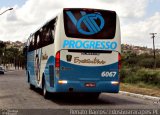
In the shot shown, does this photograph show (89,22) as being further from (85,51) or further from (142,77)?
(142,77)

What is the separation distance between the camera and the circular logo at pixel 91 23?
1556 cm

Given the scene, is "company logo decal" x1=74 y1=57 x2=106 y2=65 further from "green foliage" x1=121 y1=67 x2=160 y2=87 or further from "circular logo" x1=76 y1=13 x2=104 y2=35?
"green foliage" x1=121 y1=67 x2=160 y2=87

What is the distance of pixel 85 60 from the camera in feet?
51.2

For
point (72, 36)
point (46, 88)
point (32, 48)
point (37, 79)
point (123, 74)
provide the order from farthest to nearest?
point (123, 74)
point (32, 48)
point (37, 79)
point (46, 88)
point (72, 36)

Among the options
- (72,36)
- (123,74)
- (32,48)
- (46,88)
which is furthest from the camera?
(123,74)

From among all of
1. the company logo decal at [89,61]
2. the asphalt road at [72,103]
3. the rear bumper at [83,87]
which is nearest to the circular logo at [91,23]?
the company logo decal at [89,61]

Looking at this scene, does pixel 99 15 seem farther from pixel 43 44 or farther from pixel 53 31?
pixel 43 44

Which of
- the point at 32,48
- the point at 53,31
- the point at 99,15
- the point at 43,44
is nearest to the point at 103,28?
→ the point at 99,15

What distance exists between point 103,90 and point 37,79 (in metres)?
5.61

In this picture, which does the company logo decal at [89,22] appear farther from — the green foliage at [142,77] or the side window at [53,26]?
the green foliage at [142,77]

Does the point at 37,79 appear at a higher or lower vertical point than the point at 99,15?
lower

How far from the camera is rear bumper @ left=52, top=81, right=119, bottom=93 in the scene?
15.3m

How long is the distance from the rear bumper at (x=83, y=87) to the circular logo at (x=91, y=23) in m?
1.92

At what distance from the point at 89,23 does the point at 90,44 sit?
80 cm
